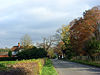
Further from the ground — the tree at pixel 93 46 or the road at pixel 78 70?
the tree at pixel 93 46

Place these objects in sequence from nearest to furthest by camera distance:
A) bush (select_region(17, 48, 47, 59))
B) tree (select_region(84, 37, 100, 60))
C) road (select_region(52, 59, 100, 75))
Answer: road (select_region(52, 59, 100, 75))
tree (select_region(84, 37, 100, 60))
bush (select_region(17, 48, 47, 59))

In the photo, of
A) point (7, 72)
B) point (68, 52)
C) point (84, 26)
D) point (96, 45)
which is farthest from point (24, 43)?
point (7, 72)

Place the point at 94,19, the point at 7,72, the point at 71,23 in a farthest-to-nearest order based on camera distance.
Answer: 1. the point at 71,23
2. the point at 94,19
3. the point at 7,72

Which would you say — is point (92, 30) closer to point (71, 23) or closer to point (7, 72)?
point (71, 23)

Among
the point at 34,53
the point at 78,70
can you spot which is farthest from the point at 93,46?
the point at 34,53

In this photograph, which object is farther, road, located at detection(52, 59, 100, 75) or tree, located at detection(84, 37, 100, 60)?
tree, located at detection(84, 37, 100, 60)

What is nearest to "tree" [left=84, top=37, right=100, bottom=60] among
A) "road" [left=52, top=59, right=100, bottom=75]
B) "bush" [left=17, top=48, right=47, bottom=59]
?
"road" [left=52, top=59, right=100, bottom=75]

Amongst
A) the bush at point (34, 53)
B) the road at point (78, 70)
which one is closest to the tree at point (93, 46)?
the road at point (78, 70)

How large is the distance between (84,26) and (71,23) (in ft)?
35.1

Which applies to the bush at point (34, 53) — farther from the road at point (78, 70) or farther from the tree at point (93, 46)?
the road at point (78, 70)

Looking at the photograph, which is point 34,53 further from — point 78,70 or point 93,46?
point 78,70

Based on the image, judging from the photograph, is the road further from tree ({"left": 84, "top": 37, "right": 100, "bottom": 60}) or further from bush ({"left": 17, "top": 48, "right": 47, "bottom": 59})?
bush ({"left": 17, "top": 48, "right": 47, "bottom": 59})

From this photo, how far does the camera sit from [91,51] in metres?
38.8

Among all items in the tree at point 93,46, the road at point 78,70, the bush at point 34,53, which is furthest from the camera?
the bush at point 34,53
